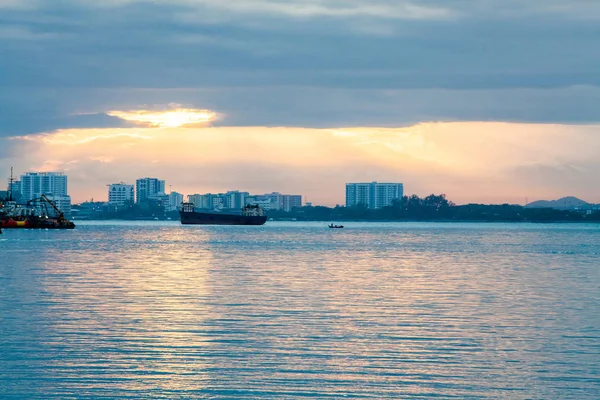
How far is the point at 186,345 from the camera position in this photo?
3216cm

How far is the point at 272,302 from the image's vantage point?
46688 millimetres

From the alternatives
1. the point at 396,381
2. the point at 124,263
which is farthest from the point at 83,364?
the point at 124,263

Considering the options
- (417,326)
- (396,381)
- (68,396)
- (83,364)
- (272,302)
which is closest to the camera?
(68,396)

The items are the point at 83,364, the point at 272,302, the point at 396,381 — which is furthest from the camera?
the point at 272,302

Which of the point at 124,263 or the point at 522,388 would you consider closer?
the point at 522,388

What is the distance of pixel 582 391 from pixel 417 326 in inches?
495

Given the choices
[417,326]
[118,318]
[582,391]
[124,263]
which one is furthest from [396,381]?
[124,263]

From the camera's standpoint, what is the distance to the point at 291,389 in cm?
2505

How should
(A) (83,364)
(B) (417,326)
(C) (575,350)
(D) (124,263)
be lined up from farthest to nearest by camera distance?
(D) (124,263)
(B) (417,326)
(C) (575,350)
(A) (83,364)

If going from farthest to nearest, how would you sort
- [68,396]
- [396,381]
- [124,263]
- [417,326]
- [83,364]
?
[124,263] < [417,326] < [83,364] < [396,381] < [68,396]

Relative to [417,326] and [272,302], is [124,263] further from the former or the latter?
[417,326]

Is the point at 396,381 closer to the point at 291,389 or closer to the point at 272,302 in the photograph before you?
the point at 291,389

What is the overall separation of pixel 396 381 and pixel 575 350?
8147 millimetres

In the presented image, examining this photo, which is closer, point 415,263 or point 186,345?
point 186,345
